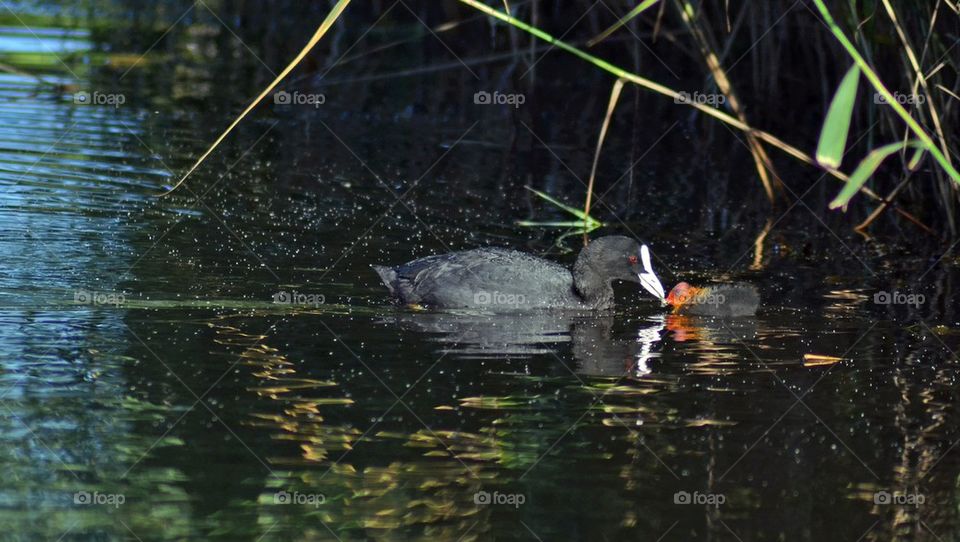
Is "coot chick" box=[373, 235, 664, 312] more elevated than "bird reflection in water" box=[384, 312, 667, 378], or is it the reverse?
"coot chick" box=[373, 235, 664, 312]

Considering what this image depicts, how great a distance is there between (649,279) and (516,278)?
2.98 ft

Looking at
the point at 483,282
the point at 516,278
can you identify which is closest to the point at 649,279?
the point at 516,278

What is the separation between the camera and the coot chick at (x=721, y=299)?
31.0 feet

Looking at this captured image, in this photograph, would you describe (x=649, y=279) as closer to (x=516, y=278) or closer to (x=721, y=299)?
(x=721, y=299)

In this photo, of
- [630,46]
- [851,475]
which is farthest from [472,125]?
[851,475]

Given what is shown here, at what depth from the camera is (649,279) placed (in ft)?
32.0

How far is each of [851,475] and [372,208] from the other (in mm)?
5870

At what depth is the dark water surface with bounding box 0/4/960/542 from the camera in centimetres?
603

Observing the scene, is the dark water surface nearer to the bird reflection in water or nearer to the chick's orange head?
the bird reflection in water

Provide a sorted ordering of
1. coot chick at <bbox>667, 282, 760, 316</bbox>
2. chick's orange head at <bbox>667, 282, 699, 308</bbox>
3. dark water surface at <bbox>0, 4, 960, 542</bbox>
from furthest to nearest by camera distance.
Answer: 1. chick's orange head at <bbox>667, 282, 699, 308</bbox>
2. coot chick at <bbox>667, 282, 760, 316</bbox>
3. dark water surface at <bbox>0, 4, 960, 542</bbox>

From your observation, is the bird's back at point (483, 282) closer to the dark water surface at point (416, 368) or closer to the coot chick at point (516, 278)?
the coot chick at point (516, 278)

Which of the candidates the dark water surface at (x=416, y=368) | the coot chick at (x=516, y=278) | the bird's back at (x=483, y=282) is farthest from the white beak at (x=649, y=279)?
the bird's back at (x=483, y=282)

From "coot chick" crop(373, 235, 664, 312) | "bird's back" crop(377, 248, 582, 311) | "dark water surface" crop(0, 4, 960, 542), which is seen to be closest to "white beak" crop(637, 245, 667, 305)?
"coot chick" crop(373, 235, 664, 312)

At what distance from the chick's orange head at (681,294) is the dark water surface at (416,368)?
17 cm
